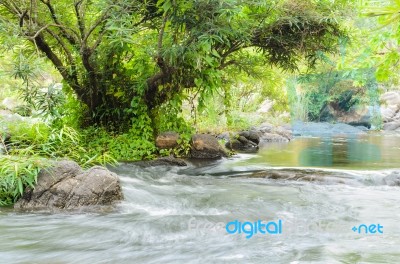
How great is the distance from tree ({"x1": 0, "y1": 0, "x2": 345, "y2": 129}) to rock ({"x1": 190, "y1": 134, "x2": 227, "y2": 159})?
1092 millimetres

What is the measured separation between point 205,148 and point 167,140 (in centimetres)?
90

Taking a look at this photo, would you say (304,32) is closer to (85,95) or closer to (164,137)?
(164,137)

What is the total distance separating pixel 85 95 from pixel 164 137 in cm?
177

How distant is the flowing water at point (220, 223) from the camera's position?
109 inches

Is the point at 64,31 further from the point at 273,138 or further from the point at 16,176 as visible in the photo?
the point at 273,138

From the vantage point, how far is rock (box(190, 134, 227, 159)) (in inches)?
324

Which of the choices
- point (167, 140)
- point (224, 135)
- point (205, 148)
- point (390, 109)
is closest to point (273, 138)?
point (224, 135)

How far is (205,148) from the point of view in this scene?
8.34 metres

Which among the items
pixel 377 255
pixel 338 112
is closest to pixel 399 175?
pixel 377 255

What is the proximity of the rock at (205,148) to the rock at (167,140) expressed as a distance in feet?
1.47

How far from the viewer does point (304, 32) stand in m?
7.76

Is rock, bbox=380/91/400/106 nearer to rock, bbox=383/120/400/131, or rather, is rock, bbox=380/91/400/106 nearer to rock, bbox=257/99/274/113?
rock, bbox=383/120/400/131

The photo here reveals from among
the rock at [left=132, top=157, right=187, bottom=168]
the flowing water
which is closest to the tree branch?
the rock at [left=132, top=157, right=187, bottom=168]

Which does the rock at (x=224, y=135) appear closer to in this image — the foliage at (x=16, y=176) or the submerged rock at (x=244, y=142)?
the submerged rock at (x=244, y=142)
